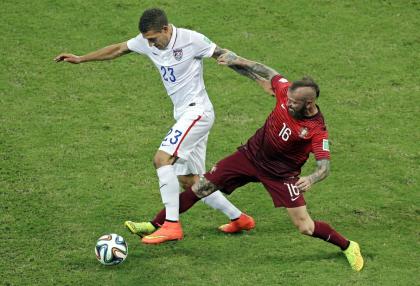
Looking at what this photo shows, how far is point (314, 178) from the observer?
924cm

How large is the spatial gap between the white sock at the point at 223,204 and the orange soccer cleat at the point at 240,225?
7 cm

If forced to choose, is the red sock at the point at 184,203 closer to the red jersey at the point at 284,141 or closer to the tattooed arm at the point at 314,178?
the red jersey at the point at 284,141

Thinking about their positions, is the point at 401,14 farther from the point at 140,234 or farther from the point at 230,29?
the point at 140,234

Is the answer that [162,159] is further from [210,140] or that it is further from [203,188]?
[210,140]

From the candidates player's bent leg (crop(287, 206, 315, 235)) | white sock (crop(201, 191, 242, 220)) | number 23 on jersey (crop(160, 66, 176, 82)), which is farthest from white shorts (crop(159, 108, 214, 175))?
player's bent leg (crop(287, 206, 315, 235))

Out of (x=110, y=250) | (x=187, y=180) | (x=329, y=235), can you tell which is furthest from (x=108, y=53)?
(x=329, y=235)

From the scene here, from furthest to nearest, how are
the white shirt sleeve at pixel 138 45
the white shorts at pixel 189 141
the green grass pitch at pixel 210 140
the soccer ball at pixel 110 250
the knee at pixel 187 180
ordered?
the knee at pixel 187 180 < the white shirt sleeve at pixel 138 45 < the white shorts at pixel 189 141 < the green grass pitch at pixel 210 140 < the soccer ball at pixel 110 250

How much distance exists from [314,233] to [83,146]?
424 centimetres

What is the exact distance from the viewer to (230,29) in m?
15.9

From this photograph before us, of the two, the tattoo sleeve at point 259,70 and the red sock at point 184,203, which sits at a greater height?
the tattoo sleeve at point 259,70

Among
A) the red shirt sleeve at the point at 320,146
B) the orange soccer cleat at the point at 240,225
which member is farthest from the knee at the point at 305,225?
the orange soccer cleat at the point at 240,225

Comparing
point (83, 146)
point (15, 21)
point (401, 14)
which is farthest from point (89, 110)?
point (401, 14)

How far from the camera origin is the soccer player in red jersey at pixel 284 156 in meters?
9.51

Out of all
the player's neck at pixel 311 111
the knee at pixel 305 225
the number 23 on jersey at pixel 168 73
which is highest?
the number 23 on jersey at pixel 168 73
